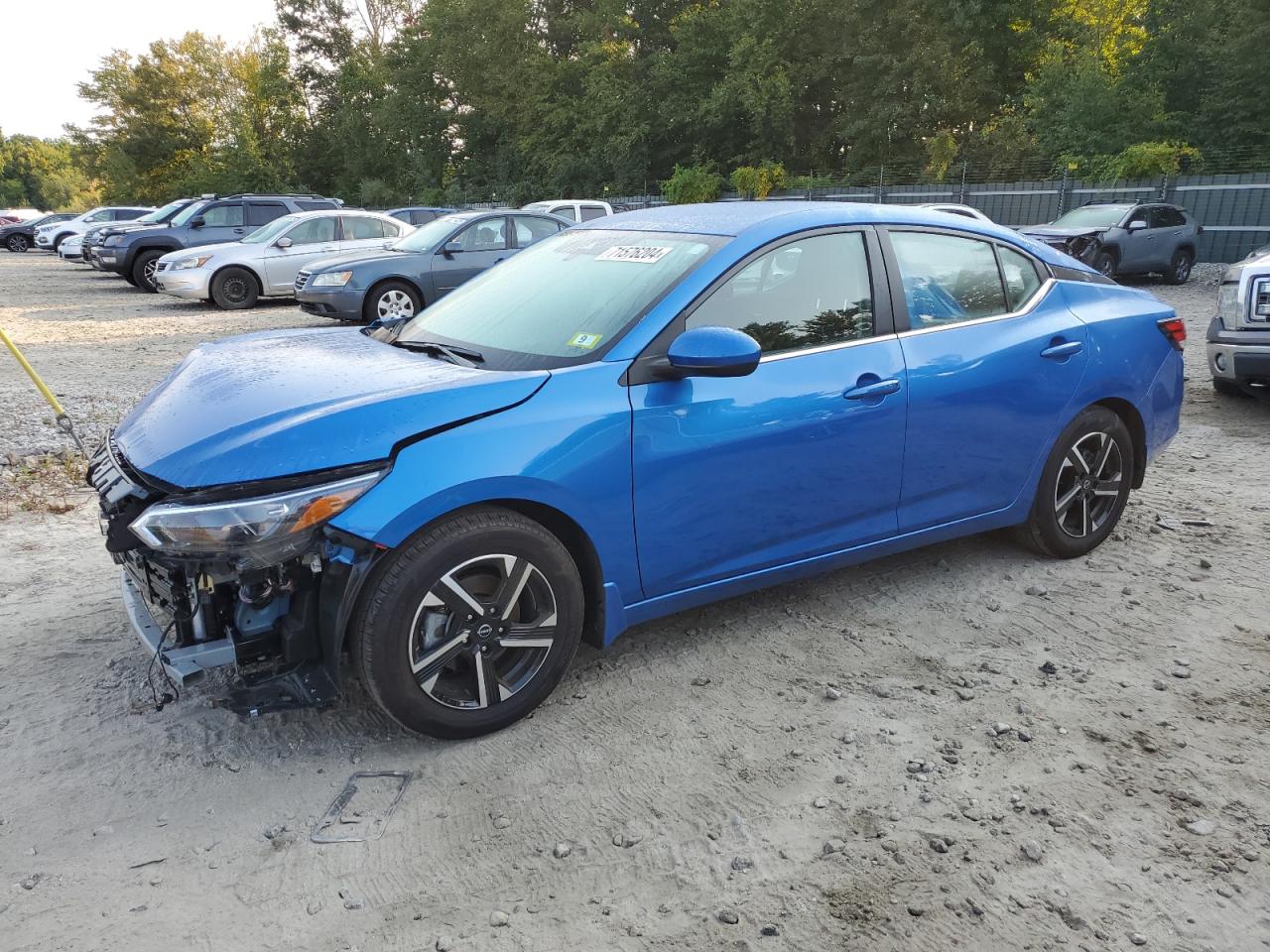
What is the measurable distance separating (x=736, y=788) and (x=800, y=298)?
1816mm

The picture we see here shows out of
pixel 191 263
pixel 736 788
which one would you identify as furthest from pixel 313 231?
pixel 736 788

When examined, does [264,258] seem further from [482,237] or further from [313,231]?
[482,237]

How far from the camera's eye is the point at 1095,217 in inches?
676

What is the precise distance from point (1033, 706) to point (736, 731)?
1.05 m

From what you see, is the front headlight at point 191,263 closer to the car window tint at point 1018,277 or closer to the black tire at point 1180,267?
the car window tint at point 1018,277

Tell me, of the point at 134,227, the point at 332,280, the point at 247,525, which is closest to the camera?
the point at 247,525

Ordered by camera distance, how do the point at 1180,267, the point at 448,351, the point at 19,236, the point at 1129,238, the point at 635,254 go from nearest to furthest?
the point at 448,351
the point at 635,254
the point at 1129,238
the point at 1180,267
the point at 19,236

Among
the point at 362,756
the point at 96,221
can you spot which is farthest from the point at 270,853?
the point at 96,221

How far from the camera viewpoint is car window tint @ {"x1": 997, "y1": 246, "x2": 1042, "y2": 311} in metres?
4.21

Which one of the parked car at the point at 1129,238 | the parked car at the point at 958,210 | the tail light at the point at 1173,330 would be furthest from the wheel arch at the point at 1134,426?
the parked car at the point at 1129,238

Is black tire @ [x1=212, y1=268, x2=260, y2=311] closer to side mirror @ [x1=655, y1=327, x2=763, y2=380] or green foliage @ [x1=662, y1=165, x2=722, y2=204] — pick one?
side mirror @ [x1=655, y1=327, x2=763, y2=380]

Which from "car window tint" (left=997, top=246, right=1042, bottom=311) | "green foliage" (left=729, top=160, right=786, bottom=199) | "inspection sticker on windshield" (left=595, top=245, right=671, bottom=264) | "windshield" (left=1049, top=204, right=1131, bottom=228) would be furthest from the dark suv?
"green foliage" (left=729, top=160, right=786, bottom=199)

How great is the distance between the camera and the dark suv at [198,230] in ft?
59.4

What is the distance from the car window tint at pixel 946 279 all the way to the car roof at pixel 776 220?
8 cm
